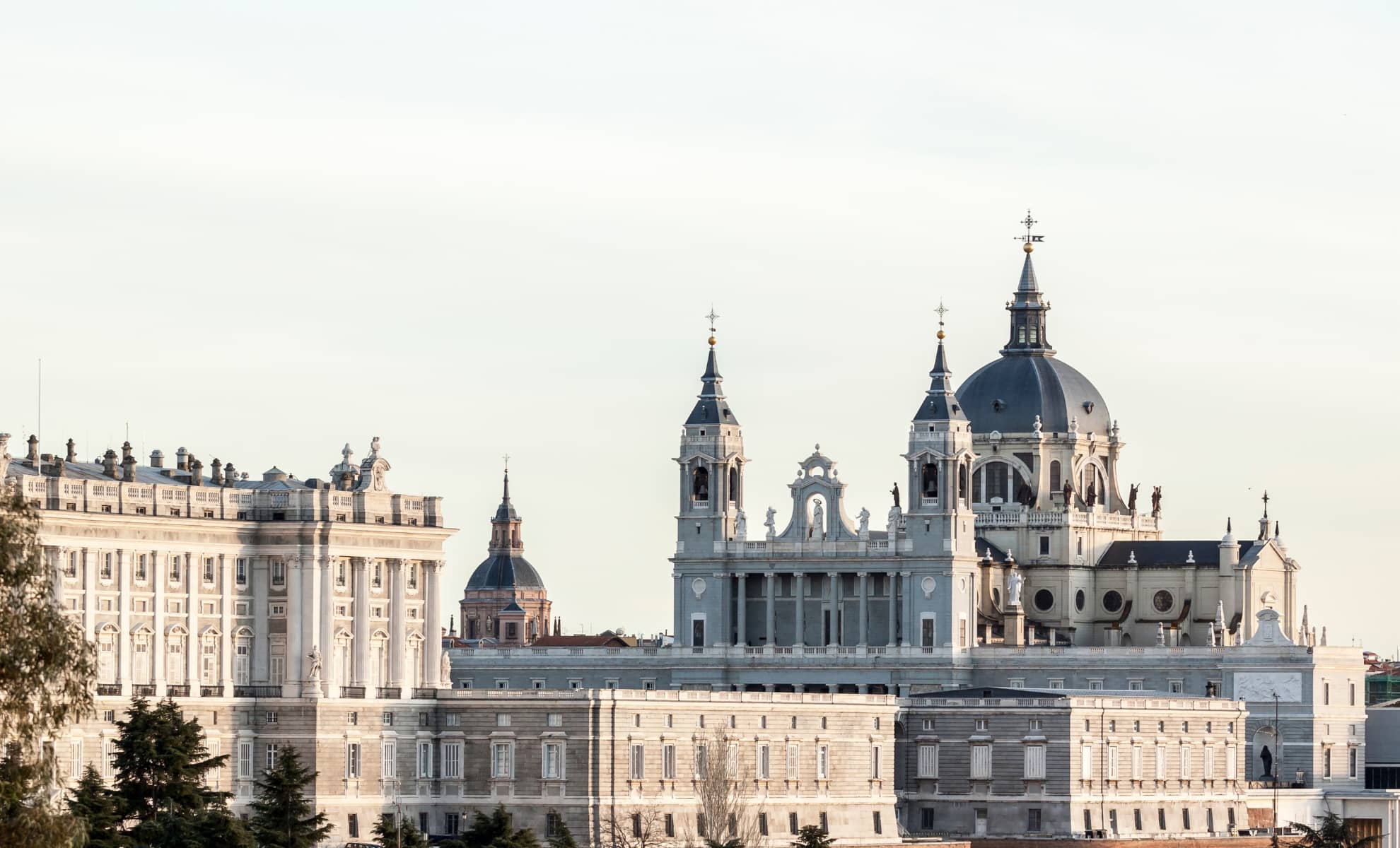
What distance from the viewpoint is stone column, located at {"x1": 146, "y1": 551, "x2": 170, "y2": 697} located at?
5079 inches

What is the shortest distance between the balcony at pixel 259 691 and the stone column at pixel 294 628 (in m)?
0.27

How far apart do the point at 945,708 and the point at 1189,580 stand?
37783mm

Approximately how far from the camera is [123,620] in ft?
420

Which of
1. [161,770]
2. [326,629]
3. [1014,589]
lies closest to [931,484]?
[1014,589]

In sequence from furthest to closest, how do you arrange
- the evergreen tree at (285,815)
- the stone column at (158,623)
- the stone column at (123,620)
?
the stone column at (158,623), the stone column at (123,620), the evergreen tree at (285,815)

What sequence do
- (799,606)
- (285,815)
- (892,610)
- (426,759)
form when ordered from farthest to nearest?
1. (799,606)
2. (892,610)
3. (426,759)
4. (285,815)

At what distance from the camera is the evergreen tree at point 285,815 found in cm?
10631

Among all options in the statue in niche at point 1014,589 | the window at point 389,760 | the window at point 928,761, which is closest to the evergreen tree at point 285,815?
the window at point 389,760

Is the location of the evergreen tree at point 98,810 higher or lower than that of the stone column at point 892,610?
lower

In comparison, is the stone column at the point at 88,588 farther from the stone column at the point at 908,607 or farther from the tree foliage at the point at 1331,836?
the stone column at the point at 908,607

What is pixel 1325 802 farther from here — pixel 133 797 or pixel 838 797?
pixel 133 797

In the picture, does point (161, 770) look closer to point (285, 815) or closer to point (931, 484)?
point (285, 815)

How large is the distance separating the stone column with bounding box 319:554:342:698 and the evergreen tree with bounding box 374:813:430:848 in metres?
13.2

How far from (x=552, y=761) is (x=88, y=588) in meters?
18.8
